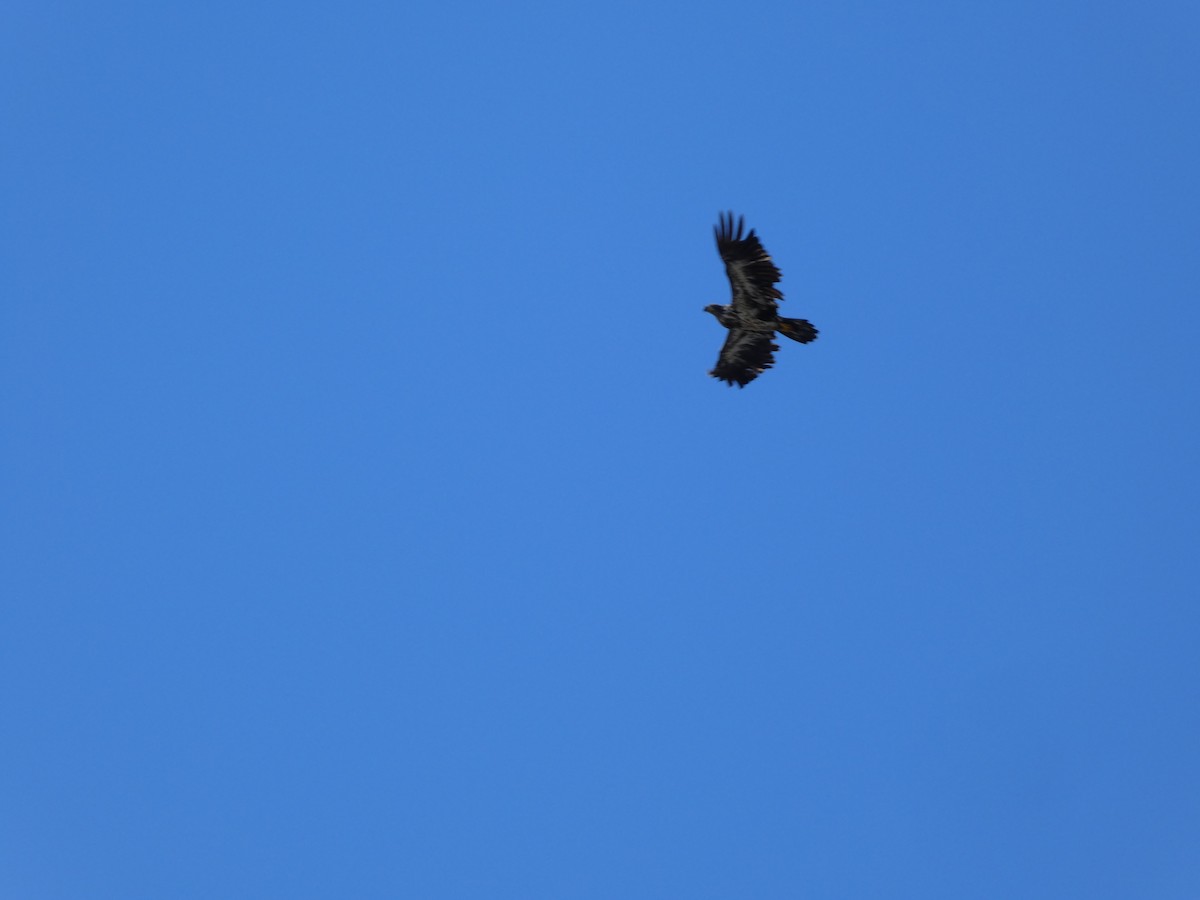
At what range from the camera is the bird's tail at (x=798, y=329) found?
34.2 m

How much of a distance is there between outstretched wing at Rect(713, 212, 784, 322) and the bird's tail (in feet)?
1.55

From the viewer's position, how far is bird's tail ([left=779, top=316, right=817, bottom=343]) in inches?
1346

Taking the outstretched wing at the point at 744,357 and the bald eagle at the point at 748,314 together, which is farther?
the outstretched wing at the point at 744,357

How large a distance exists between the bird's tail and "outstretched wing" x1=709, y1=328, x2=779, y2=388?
0.97 meters

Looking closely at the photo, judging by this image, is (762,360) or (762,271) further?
(762,360)

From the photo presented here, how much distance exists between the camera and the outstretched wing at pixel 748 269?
32.8 metres

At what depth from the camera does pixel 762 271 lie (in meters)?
33.1

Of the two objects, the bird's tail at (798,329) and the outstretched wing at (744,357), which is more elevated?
the outstretched wing at (744,357)

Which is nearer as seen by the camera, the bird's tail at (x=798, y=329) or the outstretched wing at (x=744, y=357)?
the bird's tail at (x=798, y=329)

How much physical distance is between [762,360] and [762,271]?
3.77 metres

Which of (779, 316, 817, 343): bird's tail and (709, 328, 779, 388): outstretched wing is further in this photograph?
(709, 328, 779, 388): outstretched wing

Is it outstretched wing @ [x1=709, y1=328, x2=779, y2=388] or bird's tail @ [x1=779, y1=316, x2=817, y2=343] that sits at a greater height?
outstretched wing @ [x1=709, y1=328, x2=779, y2=388]

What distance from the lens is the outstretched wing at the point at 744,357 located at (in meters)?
35.8

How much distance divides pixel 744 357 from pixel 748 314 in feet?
6.41
